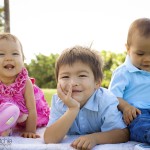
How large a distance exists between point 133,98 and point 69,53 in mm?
632

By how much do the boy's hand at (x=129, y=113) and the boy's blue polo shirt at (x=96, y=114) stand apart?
0.04m

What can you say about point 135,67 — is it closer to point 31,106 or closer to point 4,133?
point 31,106

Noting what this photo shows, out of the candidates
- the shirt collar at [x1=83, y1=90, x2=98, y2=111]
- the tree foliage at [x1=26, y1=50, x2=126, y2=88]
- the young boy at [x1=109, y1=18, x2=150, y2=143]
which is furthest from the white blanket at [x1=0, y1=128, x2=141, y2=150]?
the tree foliage at [x1=26, y1=50, x2=126, y2=88]

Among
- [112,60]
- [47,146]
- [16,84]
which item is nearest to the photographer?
[47,146]

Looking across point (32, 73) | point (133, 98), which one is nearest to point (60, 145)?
point (133, 98)

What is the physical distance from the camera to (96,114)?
2.21 meters

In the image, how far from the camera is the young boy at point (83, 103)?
2.04 meters

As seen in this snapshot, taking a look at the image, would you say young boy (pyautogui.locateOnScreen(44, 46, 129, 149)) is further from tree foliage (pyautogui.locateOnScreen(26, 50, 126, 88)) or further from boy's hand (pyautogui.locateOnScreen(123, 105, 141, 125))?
tree foliage (pyautogui.locateOnScreen(26, 50, 126, 88))

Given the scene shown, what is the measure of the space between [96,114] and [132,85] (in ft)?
1.59

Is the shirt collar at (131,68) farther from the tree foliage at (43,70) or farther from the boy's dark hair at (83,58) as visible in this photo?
the tree foliage at (43,70)

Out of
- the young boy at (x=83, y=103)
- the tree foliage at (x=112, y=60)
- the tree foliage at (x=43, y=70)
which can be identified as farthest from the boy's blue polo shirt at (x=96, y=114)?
the tree foliage at (x=43, y=70)

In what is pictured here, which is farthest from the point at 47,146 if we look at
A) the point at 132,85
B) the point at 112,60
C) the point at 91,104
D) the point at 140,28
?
the point at 112,60

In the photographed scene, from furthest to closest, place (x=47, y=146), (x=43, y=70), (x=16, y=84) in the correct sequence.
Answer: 1. (x=43, y=70)
2. (x=16, y=84)
3. (x=47, y=146)

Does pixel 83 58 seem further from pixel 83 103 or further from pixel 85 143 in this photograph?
pixel 85 143
